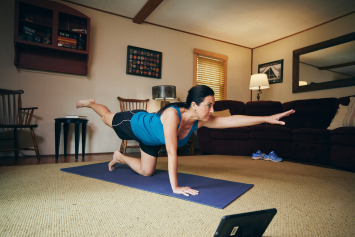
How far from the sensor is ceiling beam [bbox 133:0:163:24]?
11.0 ft

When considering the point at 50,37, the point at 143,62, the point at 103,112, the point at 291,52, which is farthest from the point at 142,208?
the point at 291,52

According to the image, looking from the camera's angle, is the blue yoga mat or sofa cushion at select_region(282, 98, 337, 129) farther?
sofa cushion at select_region(282, 98, 337, 129)

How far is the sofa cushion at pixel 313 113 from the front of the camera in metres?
3.46

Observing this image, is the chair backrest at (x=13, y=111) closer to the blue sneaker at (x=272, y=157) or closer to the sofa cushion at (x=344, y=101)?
the blue sneaker at (x=272, y=157)

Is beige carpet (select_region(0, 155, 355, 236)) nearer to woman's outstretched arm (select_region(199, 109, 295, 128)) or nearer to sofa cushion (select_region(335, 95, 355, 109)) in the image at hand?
woman's outstretched arm (select_region(199, 109, 295, 128))

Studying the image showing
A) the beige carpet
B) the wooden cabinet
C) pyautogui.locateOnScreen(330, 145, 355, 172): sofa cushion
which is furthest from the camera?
the wooden cabinet

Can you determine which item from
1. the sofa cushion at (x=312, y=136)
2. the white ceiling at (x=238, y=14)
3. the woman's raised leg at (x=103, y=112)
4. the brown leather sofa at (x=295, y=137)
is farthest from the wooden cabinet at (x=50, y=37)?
the sofa cushion at (x=312, y=136)

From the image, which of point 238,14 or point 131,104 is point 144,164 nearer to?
point 131,104

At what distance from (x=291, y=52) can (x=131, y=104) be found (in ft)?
12.2

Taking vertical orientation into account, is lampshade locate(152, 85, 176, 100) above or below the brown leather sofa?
above

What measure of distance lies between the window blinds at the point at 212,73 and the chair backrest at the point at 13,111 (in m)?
3.37

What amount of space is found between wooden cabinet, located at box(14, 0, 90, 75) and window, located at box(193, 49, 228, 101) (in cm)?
241

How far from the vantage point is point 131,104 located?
12.9ft

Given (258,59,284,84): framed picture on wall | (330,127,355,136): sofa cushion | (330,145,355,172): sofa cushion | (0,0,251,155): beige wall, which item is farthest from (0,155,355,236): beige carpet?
(258,59,284,84): framed picture on wall
